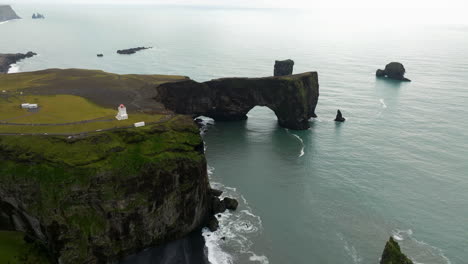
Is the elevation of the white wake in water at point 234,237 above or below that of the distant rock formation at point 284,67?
below

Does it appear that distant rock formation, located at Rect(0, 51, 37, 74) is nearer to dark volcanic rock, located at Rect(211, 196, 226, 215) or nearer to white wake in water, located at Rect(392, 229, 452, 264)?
dark volcanic rock, located at Rect(211, 196, 226, 215)

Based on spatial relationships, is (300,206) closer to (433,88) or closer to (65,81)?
(65,81)

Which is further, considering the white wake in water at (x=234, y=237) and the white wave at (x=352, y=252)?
the white wake in water at (x=234, y=237)

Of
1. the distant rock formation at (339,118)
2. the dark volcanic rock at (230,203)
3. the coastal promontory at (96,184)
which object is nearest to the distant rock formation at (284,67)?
the distant rock formation at (339,118)

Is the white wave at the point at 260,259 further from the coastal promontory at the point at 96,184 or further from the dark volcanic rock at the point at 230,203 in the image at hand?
the dark volcanic rock at the point at 230,203

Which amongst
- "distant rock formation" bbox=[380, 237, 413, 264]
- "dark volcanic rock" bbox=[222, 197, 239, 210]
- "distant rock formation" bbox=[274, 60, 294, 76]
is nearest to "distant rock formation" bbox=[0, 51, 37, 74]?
"distant rock formation" bbox=[274, 60, 294, 76]

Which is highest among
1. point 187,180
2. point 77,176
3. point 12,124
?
point 12,124

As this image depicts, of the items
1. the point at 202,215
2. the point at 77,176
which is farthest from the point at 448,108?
the point at 77,176

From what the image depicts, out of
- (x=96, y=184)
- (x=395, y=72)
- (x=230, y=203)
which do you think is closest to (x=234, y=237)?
(x=230, y=203)
